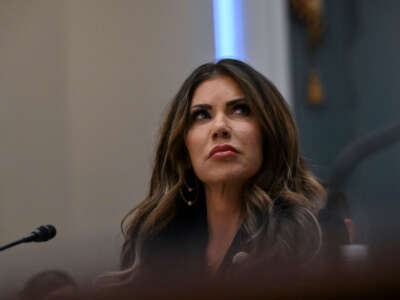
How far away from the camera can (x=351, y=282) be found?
8.1 inches

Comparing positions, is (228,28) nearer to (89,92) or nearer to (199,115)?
(89,92)

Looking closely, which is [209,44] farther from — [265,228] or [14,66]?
[265,228]

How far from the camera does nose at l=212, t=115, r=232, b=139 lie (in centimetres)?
128

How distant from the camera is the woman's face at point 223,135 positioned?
50.7 inches

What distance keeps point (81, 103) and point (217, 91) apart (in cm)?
152

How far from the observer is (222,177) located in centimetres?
129

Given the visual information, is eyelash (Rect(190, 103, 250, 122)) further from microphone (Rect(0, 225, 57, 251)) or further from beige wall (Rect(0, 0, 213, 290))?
beige wall (Rect(0, 0, 213, 290))

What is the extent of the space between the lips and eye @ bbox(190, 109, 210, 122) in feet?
0.38

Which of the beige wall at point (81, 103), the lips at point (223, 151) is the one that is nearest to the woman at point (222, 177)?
the lips at point (223, 151)

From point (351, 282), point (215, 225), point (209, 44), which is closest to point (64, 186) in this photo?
point (209, 44)

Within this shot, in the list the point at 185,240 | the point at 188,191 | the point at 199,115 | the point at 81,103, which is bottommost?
the point at 185,240

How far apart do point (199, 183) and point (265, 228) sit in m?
0.31

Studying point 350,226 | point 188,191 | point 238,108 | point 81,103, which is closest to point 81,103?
point 81,103

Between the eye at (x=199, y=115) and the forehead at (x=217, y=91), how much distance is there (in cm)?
3
